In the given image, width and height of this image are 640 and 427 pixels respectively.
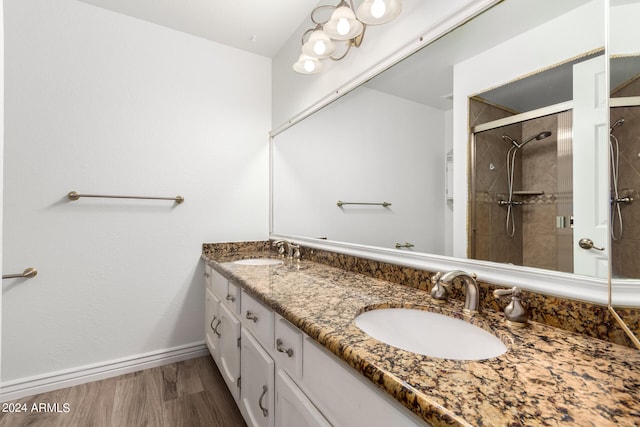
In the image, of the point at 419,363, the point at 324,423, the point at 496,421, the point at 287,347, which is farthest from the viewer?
the point at 287,347

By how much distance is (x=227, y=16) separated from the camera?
188cm

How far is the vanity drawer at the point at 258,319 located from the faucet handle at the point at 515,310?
706 mm

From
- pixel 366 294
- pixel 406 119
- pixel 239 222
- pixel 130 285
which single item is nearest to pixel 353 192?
pixel 406 119

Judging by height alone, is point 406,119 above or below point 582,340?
above

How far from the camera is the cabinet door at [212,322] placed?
1705 mm

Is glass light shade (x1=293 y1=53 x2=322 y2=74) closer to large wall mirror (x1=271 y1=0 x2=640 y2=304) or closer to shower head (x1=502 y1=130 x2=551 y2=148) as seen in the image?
large wall mirror (x1=271 y1=0 x2=640 y2=304)

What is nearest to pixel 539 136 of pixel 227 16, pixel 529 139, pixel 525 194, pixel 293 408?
pixel 529 139

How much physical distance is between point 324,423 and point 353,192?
1.10m

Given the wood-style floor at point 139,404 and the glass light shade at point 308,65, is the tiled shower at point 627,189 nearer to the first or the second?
the glass light shade at point 308,65

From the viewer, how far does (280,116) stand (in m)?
2.22

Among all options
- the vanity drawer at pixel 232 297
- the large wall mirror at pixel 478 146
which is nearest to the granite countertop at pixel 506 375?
the large wall mirror at pixel 478 146

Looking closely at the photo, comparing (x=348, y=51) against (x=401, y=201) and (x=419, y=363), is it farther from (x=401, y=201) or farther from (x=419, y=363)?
(x=419, y=363)

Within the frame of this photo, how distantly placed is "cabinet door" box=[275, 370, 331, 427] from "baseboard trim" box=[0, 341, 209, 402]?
1388 millimetres

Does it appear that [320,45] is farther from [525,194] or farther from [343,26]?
[525,194]
